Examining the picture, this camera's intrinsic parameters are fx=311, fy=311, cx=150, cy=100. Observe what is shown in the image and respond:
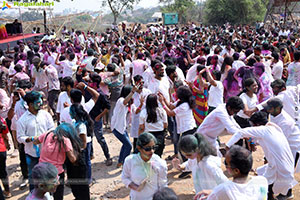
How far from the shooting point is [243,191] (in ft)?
8.39

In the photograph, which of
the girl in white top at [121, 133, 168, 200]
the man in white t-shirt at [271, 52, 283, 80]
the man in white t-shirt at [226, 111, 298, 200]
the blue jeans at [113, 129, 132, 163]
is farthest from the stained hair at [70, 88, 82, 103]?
the man in white t-shirt at [271, 52, 283, 80]

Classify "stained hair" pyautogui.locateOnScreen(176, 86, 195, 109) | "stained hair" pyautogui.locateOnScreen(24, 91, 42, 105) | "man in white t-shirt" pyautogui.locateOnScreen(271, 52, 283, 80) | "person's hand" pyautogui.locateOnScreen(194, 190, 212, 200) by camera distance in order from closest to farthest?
"person's hand" pyautogui.locateOnScreen(194, 190, 212, 200) < "stained hair" pyautogui.locateOnScreen(24, 91, 42, 105) < "stained hair" pyautogui.locateOnScreen(176, 86, 195, 109) < "man in white t-shirt" pyautogui.locateOnScreen(271, 52, 283, 80)

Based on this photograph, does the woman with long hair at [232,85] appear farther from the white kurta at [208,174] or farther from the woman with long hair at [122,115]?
the white kurta at [208,174]

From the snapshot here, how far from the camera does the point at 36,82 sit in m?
8.02

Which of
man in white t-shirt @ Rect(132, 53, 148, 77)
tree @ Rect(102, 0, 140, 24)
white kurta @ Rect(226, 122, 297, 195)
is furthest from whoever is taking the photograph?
tree @ Rect(102, 0, 140, 24)

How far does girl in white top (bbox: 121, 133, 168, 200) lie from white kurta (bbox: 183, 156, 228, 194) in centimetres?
37

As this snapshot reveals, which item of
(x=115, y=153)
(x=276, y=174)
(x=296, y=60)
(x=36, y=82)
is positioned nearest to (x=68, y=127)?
(x=276, y=174)

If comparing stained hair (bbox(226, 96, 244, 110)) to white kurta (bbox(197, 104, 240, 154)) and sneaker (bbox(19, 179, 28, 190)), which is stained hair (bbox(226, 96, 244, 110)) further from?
sneaker (bbox(19, 179, 28, 190))

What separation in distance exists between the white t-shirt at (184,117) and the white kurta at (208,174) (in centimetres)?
162

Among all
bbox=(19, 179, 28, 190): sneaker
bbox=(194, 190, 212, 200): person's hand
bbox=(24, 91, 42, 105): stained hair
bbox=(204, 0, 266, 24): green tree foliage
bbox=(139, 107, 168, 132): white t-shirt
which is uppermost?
bbox=(204, 0, 266, 24): green tree foliage

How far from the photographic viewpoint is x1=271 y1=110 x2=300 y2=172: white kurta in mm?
4180

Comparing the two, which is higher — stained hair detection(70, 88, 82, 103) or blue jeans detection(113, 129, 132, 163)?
stained hair detection(70, 88, 82, 103)

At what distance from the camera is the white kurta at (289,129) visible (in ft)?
13.7

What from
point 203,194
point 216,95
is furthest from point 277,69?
point 203,194
